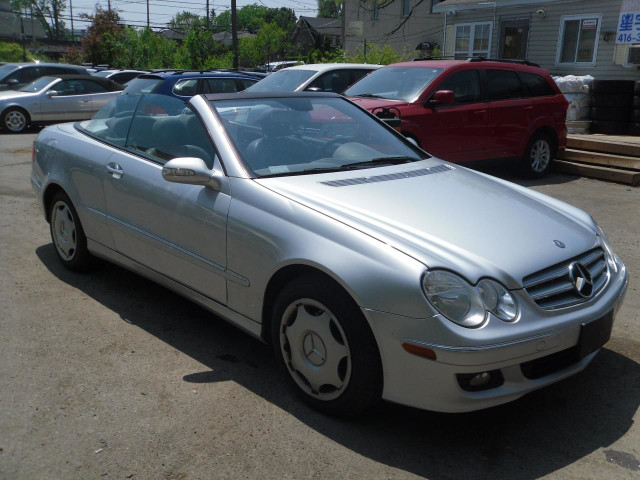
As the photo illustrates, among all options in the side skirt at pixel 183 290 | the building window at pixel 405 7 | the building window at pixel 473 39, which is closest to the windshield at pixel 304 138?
the side skirt at pixel 183 290

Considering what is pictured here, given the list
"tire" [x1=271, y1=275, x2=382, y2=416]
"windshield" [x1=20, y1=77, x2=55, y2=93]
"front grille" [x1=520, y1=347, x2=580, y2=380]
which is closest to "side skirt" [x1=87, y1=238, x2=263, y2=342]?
"tire" [x1=271, y1=275, x2=382, y2=416]

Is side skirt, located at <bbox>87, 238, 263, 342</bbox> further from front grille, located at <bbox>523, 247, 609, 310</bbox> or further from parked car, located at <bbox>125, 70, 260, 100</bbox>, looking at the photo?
parked car, located at <bbox>125, 70, 260, 100</bbox>

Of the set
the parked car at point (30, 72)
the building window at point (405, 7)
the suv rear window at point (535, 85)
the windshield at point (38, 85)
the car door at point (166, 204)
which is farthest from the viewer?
the building window at point (405, 7)

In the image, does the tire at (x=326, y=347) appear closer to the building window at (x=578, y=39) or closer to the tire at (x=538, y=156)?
the tire at (x=538, y=156)

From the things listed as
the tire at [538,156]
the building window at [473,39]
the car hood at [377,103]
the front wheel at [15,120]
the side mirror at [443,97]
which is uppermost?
the building window at [473,39]

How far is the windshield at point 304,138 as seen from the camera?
388 cm

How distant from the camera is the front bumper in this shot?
2.77 meters

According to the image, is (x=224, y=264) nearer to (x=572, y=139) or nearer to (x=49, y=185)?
(x=49, y=185)

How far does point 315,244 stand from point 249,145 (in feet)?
3.35

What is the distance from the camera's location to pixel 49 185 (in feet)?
17.3

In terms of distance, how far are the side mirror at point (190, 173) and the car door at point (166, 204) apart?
0.26ft

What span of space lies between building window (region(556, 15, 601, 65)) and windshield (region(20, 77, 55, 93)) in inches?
549

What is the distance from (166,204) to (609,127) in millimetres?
10575

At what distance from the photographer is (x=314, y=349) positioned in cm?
325
